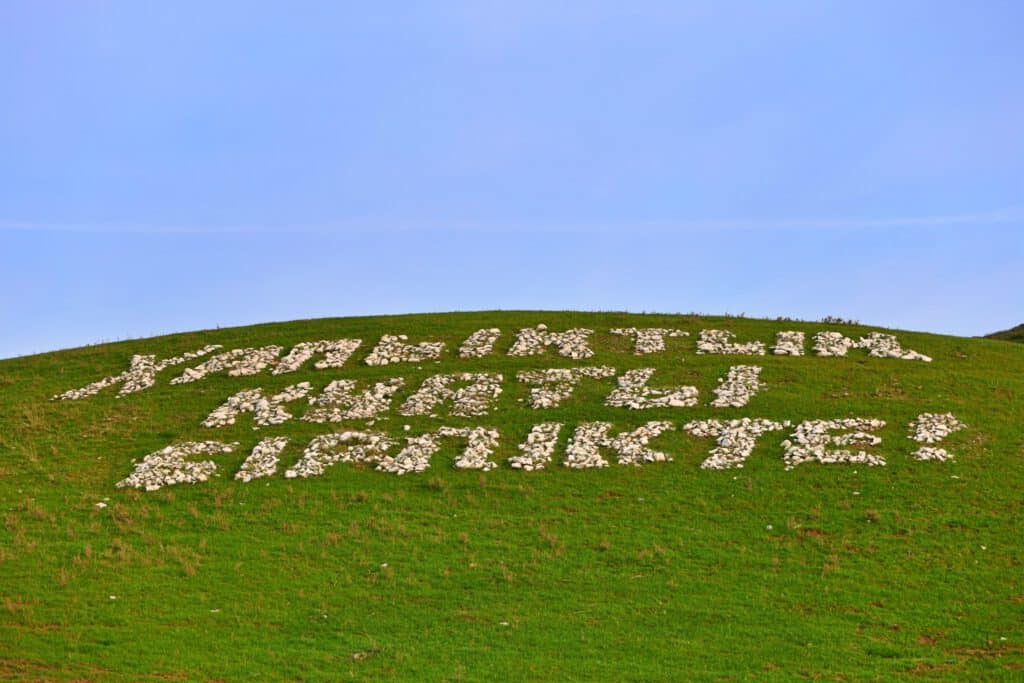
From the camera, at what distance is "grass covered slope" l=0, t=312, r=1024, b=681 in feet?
→ 87.1

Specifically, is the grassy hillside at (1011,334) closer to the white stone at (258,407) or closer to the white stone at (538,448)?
the white stone at (538,448)

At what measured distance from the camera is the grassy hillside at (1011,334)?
3548 inches

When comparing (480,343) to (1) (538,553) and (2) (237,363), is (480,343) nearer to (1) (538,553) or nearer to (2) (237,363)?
(2) (237,363)

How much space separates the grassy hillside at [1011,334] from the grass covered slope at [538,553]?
44.2m

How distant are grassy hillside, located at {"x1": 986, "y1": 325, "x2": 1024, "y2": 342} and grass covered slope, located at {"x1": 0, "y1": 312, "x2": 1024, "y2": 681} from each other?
4422 cm

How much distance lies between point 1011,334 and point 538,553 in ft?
257

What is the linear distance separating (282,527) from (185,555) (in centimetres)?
397

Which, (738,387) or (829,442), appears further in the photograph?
(738,387)

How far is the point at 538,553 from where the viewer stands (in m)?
33.8

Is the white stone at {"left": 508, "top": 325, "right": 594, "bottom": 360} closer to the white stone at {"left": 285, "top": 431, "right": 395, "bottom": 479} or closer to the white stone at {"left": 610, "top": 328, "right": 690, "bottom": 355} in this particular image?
the white stone at {"left": 610, "top": 328, "right": 690, "bottom": 355}

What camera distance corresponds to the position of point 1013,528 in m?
34.5

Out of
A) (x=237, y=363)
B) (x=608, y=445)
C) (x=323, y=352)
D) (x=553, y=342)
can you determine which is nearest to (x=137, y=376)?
(x=237, y=363)

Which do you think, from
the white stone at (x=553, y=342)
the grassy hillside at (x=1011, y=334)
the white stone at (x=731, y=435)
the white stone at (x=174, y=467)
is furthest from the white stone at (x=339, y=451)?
the grassy hillside at (x=1011, y=334)

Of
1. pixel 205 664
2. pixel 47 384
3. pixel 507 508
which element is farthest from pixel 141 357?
pixel 205 664
